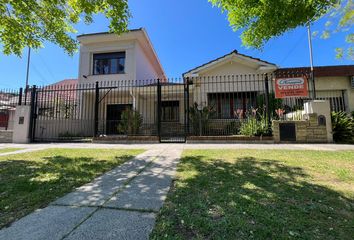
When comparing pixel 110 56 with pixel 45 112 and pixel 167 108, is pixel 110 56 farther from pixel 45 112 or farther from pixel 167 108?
pixel 45 112

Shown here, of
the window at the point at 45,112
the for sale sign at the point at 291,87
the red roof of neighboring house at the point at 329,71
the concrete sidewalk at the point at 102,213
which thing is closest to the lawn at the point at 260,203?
the concrete sidewalk at the point at 102,213

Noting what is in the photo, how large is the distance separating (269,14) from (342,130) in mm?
6529

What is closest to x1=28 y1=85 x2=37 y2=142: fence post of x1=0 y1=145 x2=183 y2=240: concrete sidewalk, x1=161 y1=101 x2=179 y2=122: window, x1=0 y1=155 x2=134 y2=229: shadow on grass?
x1=0 y1=155 x2=134 y2=229: shadow on grass

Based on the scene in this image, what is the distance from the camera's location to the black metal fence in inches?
409

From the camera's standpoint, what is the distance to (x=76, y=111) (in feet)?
48.7

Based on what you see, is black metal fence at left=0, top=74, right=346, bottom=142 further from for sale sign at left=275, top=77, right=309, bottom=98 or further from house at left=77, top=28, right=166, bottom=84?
house at left=77, top=28, right=166, bottom=84

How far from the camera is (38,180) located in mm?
3738

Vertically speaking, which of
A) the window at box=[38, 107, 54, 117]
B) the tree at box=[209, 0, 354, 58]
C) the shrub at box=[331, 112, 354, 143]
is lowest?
the shrub at box=[331, 112, 354, 143]

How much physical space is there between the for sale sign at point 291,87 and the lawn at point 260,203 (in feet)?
18.0

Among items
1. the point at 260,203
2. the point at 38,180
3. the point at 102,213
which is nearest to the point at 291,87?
the point at 260,203

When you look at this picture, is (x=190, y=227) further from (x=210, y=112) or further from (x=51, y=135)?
(x=51, y=135)

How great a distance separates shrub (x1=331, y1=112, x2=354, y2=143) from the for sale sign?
1594 millimetres

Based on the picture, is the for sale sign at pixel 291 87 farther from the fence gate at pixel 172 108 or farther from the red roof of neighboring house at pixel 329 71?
the fence gate at pixel 172 108

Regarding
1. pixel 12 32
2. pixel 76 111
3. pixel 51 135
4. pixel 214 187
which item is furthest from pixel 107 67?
pixel 214 187
